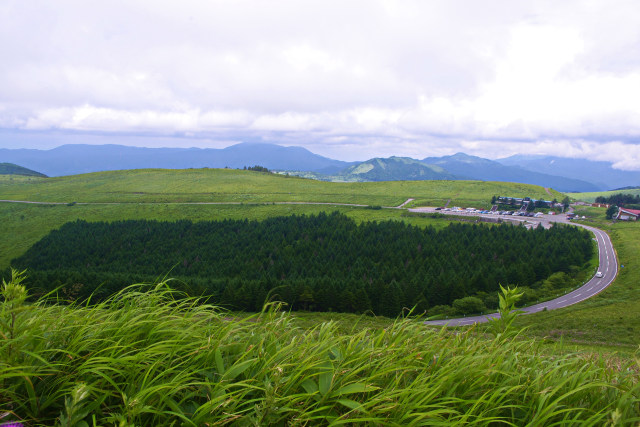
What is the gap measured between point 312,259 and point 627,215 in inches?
4141

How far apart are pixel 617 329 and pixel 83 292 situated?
70.6m

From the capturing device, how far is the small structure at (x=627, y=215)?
103562 millimetres

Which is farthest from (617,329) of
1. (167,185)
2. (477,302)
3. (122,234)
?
(167,185)

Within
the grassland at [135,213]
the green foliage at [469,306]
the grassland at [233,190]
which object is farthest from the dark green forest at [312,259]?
the grassland at [233,190]

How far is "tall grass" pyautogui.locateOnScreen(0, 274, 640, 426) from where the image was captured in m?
2.20

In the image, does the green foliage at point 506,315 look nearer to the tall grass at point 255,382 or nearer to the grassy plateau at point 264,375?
the grassy plateau at point 264,375

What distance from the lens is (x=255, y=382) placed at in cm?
262

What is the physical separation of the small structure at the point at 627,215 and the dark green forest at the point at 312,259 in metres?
40.1

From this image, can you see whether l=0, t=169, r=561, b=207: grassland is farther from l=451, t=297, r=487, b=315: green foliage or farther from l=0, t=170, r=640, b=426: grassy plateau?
l=0, t=170, r=640, b=426: grassy plateau

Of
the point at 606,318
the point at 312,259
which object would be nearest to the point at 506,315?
the point at 606,318

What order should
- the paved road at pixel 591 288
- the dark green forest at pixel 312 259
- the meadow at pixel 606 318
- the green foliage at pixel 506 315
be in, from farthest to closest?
the dark green forest at pixel 312 259
the paved road at pixel 591 288
the meadow at pixel 606 318
the green foliage at pixel 506 315

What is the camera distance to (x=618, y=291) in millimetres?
52438

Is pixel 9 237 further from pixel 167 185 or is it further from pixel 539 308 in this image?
pixel 539 308

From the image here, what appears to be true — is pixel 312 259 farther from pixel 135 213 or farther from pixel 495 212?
pixel 495 212
